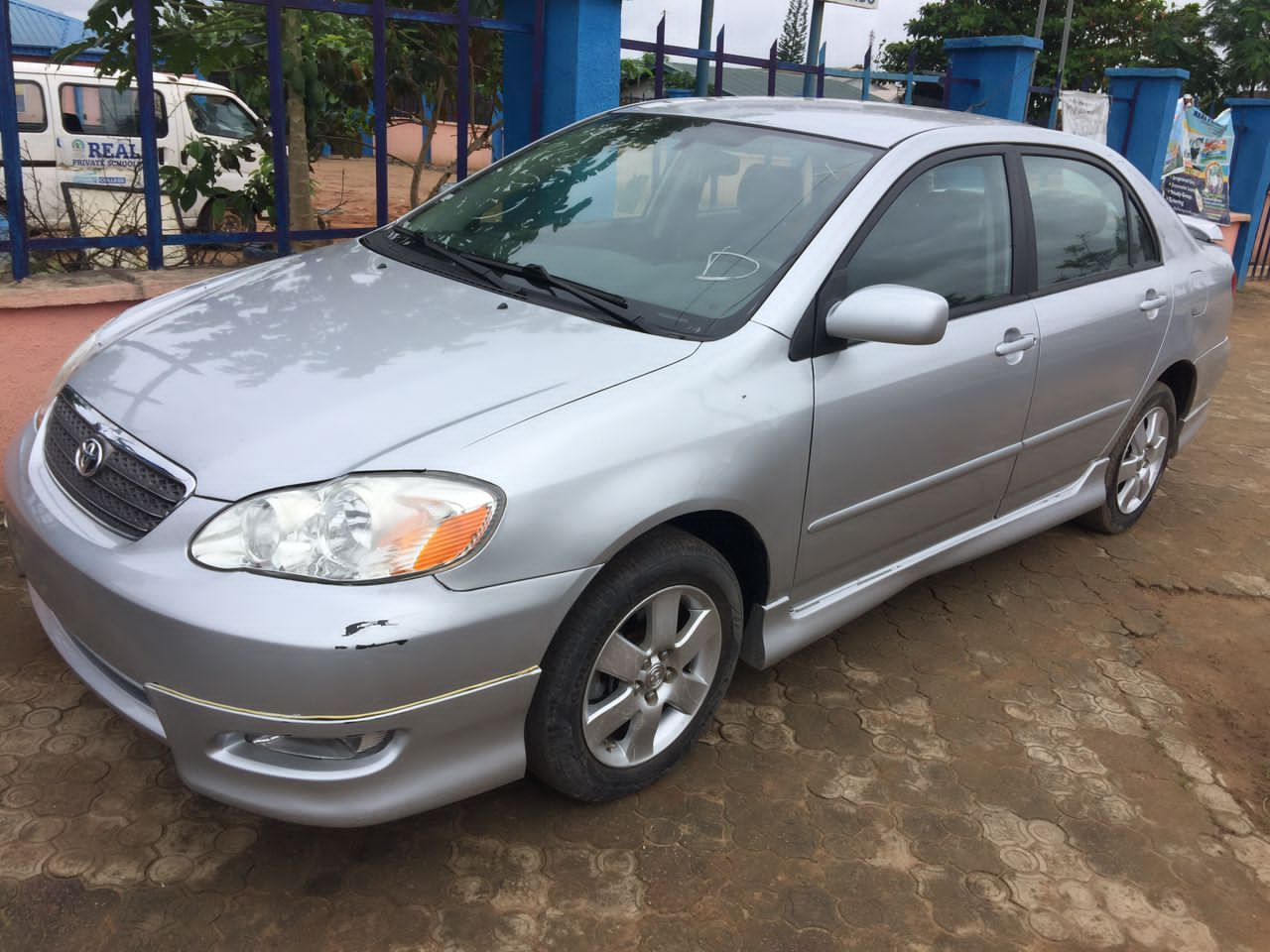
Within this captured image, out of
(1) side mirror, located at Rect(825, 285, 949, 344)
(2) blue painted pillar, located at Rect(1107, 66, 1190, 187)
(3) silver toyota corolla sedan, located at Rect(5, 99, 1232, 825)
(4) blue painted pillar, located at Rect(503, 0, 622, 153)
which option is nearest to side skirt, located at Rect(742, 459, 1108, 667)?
(3) silver toyota corolla sedan, located at Rect(5, 99, 1232, 825)

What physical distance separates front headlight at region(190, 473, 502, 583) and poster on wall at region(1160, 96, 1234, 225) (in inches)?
420

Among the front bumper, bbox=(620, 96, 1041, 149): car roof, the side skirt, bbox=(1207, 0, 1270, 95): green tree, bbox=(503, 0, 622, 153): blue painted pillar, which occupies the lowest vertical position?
the side skirt

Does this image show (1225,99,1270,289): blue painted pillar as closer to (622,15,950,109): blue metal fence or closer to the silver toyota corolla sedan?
(622,15,950,109): blue metal fence

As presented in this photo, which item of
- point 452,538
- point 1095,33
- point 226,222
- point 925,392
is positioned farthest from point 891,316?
point 1095,33

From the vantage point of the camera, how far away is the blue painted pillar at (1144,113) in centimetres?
1027

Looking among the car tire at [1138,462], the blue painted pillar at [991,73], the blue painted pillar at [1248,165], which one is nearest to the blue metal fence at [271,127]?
the car tire at [1138,462]

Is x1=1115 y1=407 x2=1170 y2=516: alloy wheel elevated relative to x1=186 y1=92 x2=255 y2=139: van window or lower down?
lower down

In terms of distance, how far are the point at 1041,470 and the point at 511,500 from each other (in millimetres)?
2326

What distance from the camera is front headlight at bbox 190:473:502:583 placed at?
6.66 ft

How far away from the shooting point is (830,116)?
11.0ft

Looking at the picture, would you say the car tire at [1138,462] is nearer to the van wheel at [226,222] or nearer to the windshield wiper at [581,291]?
the windshield wiper at [581,291]

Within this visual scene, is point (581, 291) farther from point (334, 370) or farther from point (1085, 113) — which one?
point (1085, 113)

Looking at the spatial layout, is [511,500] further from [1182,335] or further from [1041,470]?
[1182,335]

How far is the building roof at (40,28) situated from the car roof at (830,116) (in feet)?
36.8
